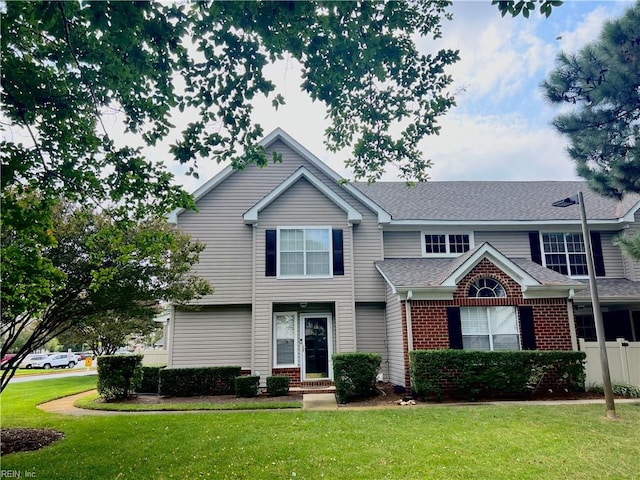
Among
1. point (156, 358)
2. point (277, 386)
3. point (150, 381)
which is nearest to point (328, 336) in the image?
point (277, 386)

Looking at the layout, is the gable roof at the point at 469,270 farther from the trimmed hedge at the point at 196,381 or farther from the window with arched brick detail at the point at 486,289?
the trimmed hedge at the point at 196,381

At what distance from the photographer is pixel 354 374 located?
11.4 metres

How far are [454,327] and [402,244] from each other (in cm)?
468

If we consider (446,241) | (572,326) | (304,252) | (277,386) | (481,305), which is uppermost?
(446,241)

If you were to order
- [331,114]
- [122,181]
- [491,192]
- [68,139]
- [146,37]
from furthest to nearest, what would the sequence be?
[491,192] < [331,114] < [122,181] < [68,139] < [146,37]

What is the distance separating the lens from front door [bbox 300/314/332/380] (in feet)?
48.2

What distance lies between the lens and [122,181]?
23.4 feet

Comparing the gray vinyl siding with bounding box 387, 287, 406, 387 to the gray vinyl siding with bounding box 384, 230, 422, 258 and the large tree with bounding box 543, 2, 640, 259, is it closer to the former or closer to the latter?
the gray vinyl siding with bounding box 384, 230, 422, 258

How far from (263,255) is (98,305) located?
6.27 metres

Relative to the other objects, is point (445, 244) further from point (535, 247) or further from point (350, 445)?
point (350, 445)

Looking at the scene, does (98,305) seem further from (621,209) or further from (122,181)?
(621,209)

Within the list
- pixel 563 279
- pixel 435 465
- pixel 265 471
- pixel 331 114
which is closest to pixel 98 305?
pixel 265 471

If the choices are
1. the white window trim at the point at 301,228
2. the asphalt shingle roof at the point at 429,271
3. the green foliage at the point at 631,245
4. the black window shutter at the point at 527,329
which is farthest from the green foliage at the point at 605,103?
the white window trim at the point at 301,228

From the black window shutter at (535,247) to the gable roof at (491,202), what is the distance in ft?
1.99
